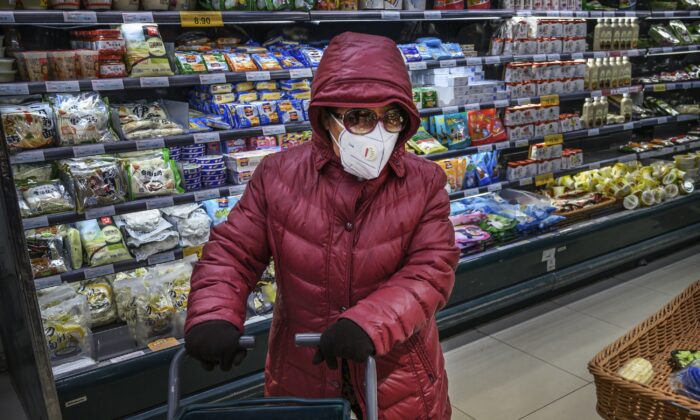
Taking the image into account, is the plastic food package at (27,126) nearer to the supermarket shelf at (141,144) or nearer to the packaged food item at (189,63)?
the supermarket shelf at (141,144)

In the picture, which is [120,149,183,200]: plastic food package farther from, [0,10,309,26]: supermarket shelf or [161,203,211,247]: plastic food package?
[0,10,309,26]: supermarket shelf

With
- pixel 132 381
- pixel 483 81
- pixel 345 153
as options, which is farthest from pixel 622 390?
pixel 483 81

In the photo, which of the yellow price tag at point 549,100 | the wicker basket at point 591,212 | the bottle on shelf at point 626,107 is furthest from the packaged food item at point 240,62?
the bottle on shelf at point 626,107

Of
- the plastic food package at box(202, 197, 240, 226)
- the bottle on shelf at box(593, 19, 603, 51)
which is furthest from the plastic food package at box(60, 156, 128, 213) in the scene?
the bottle on shelf at box(593, 19, 603, 51)

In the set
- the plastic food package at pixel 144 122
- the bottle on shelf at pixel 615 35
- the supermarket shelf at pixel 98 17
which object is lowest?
the plastic food package at pixel 144 122

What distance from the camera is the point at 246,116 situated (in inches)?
128

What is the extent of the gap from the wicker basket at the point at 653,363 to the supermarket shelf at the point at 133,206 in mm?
1969

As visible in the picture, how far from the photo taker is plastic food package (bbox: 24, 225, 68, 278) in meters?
2.76

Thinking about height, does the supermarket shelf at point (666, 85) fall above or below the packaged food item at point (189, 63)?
below

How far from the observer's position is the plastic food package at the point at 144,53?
2859 mm

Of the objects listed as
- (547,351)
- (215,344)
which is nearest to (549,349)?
(547,351)

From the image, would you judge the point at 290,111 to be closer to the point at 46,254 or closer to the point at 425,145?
the point at 425,145

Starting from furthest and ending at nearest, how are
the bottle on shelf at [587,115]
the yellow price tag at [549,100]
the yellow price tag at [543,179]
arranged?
the bottle on shelf at [587,115] < the yellow price tag at [543,179] < the yellow price tag at [549,100]

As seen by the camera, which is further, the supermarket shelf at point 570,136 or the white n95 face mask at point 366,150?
the supermarket shelf at point 570,136
